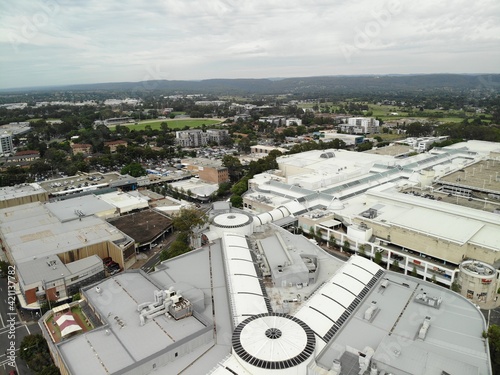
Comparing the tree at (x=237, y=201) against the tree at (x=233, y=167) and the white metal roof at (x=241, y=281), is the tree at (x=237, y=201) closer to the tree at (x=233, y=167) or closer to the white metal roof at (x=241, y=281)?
the tree at (x=233, y=167)

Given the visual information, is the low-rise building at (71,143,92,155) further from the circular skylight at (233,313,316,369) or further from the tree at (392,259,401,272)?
the circular skylight at (233,313,316,369)

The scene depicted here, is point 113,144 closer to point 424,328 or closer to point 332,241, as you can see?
point 332,241

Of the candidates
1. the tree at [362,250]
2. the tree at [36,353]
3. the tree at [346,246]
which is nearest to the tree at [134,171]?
the tree at [346,246]

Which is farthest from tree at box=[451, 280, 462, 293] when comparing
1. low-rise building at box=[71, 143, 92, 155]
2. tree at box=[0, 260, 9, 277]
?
low-rise building at box=[71, 143, 92, 155]

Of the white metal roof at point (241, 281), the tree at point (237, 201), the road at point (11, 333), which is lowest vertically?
the road at point (11, 333)

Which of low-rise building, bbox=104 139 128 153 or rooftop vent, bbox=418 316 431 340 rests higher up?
rooftop vent, bbox=418 316 431 340

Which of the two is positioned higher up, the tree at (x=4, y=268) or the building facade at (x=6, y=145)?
the building facade at (x=6, y=145)

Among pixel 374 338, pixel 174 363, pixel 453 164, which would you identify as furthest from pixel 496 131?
pixel 174 363

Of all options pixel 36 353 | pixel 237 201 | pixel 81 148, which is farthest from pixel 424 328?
pixel 81 148
